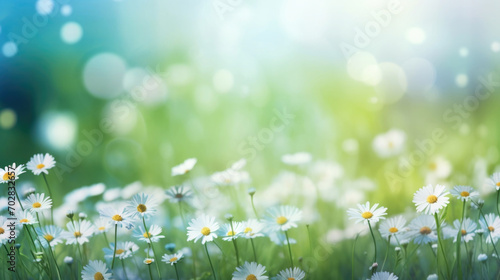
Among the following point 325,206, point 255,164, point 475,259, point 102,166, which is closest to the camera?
point 475,259

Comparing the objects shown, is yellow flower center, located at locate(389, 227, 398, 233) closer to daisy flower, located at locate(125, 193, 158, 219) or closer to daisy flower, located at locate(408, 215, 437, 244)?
daisy flower, located at locate(408, 215, 437, 244)

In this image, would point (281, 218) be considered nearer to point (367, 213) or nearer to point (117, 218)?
point (367, 213)

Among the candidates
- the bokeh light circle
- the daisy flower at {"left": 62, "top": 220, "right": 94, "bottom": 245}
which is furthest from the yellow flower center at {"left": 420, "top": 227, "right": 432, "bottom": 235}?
the bokeh light circle

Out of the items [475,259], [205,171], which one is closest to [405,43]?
[205,171]

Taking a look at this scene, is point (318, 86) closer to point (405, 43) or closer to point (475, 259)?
point (405, 43)

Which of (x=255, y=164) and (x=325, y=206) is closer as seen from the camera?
(x=325, y=206)

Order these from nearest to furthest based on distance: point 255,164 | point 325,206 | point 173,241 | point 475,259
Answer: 1. point 475,259
2. point 173,241
3. point 325,206
4. point 255,164
